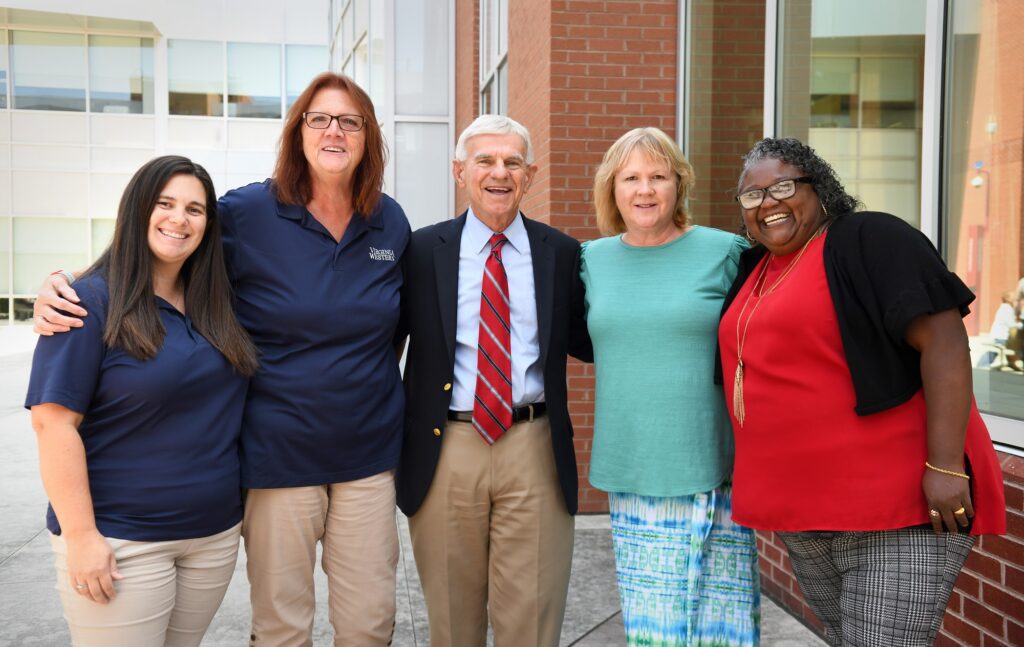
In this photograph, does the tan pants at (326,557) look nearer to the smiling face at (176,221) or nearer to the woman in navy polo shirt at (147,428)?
the woman in navy polo shirt at (147,428)

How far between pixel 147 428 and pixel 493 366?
110cm

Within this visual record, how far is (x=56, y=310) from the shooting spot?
228 centimetres

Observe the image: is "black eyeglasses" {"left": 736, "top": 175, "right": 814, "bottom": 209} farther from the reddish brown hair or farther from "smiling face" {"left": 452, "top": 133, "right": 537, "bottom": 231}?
the reddish brown hair

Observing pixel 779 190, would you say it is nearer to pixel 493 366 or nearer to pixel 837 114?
pixel 493 366

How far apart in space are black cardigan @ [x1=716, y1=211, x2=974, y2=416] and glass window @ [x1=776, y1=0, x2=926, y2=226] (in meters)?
1.41

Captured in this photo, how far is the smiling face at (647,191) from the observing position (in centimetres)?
288

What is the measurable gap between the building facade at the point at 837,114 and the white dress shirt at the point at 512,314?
159cm

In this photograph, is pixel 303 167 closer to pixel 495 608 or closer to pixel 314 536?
pixel 314 536

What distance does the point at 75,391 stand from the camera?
223 centimetres

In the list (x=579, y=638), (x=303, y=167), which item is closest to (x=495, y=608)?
(x=579, y=638)

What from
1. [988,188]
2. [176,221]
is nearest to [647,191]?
[988,188]

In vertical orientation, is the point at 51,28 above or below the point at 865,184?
above

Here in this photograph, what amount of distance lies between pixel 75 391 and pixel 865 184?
318cm

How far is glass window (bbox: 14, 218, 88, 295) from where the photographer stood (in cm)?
2288
